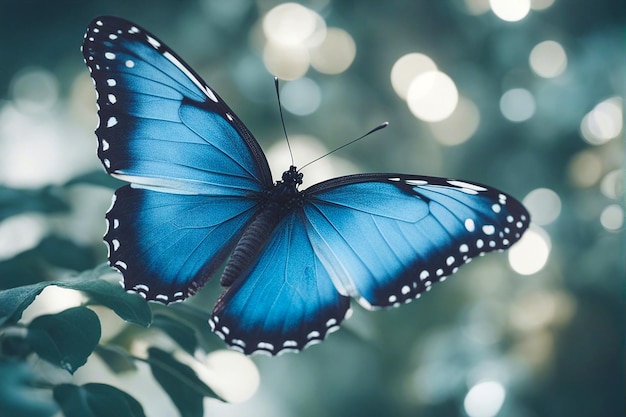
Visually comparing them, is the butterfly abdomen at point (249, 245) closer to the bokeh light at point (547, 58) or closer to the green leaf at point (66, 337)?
the green leaf at point (66, 337)

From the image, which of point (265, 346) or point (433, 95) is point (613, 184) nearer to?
point (433, 95)

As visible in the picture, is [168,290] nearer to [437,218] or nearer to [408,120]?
[437,218]

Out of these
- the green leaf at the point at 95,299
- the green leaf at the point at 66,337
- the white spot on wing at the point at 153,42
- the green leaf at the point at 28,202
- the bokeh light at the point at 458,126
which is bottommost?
the green leaf at the point at 66,337

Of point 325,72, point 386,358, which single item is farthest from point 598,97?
point 386,358

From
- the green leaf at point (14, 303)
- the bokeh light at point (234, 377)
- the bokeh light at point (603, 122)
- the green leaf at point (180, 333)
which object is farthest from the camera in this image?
the bokeh light at point (603, 122)

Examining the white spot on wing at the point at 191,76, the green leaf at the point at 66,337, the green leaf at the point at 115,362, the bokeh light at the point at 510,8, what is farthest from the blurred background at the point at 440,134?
the green leaf at the point at 66,337

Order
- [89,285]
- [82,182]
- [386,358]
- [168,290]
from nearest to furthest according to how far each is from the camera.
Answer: [89,285], [168,290], [82,182], [386,358]

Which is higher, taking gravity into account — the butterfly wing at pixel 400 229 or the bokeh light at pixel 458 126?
the bokeh light at pixel 458 126
